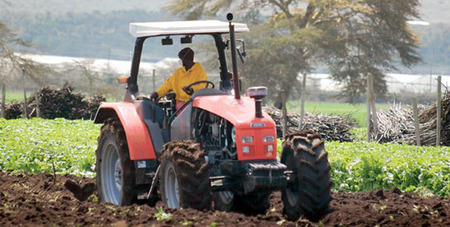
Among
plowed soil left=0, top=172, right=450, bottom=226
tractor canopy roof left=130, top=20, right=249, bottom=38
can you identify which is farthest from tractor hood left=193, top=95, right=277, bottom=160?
tractor canopy roof left=130, top=20, right=249, bottom=38

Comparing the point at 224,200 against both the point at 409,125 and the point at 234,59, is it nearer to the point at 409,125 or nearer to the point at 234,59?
the point at 234,59

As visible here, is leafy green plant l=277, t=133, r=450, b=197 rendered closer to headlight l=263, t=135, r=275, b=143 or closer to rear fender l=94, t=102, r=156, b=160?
headlight l=263, t=135, r=275, b=143

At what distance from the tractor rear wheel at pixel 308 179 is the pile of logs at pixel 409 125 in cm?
1006

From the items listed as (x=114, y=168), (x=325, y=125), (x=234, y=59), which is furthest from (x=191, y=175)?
(x=325, y=125)

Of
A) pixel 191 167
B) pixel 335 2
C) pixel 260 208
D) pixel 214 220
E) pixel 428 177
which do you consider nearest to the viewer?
pixel 214 220

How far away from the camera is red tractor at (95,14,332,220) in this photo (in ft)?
29.1

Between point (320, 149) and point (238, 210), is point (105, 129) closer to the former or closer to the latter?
point (238, 210)

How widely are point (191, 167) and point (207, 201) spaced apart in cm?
37

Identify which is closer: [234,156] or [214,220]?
[214,220]

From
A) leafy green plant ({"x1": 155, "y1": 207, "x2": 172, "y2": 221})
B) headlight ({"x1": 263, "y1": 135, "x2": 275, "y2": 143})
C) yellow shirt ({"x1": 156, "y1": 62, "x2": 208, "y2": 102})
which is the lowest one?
leafy green plant ({"x1": 155, "y1": 207, "x2": 172, "y2": 221})

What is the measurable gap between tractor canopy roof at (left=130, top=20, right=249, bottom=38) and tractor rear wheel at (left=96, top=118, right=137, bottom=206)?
1.19m

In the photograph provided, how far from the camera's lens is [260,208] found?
971 cm

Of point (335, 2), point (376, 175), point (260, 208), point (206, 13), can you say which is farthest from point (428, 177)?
point (206, 13)

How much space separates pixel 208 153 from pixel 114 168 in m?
1.77
